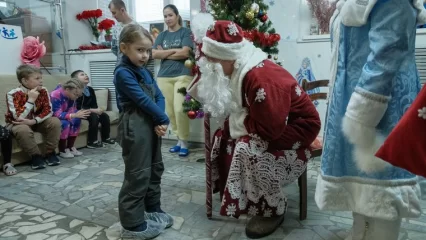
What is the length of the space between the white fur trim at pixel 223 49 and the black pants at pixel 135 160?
459 millimetres

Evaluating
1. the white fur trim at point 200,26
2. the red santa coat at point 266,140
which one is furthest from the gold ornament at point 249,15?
the red santa coat at point 266,140

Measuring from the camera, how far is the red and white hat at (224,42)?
1575 mm

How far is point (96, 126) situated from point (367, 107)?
10.8 ft

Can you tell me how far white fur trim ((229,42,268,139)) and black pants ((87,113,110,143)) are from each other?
2.45 metres

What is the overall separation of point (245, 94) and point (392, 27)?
2.54 feet

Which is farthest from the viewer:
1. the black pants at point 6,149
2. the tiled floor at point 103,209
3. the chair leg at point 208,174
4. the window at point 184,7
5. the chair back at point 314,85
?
the window at point 184,7

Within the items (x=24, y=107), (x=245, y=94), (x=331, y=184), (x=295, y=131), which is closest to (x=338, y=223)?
(x=295, y=131)

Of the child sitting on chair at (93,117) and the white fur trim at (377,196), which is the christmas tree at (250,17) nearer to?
the white fur trim at (377,196)

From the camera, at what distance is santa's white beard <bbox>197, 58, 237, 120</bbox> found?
1630 mm

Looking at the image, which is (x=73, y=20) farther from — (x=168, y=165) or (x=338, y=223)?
(x=338, y=223)

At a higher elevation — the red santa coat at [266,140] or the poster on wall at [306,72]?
the poster on wall at [306,72]

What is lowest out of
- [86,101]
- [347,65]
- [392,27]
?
[86,101]

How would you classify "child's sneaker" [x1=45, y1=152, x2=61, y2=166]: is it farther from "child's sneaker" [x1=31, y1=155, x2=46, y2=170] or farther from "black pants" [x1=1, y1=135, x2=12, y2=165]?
"black pants" [x1=1, y1=135, x2=12, y2=165]

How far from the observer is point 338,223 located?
175cm
